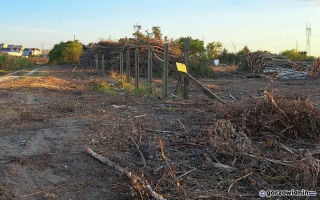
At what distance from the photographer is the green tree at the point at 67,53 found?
4675 centimetres

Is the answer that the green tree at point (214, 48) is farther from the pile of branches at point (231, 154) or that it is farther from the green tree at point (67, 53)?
the pile of branches at point (231, 154)

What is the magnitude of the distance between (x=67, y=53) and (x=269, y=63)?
96.8 feet

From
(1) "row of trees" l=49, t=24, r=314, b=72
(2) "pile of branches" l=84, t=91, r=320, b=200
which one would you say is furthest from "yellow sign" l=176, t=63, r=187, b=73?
(1) "row of trees" l=49, t=24, r=314, b=72

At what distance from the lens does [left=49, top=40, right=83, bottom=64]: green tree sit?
46.8 metres

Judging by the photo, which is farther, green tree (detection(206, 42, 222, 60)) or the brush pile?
green tree (detection(206, 42, 222, 60))

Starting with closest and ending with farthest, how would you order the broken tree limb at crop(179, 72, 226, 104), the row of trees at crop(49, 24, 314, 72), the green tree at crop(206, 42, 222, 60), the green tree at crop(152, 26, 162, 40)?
the broken tree limb at crop(179, 72, 226, 104)
the green tree at crop(152, 26, 162, 40)
the row of trees at crop(49, 24, 314, 72)
the green tree at crop(206, 42, 222, 60)

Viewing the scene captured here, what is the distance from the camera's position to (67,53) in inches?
1847

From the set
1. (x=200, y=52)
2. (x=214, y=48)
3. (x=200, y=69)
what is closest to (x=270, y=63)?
(x=200, y=69)

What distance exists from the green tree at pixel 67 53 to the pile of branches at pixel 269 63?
87.6ft

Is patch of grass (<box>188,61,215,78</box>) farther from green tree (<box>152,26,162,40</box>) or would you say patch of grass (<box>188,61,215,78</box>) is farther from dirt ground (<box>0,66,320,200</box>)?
dirt ground (<box>0,66,320,200</box>)

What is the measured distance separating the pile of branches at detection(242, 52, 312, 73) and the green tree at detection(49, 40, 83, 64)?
26714 millimetres

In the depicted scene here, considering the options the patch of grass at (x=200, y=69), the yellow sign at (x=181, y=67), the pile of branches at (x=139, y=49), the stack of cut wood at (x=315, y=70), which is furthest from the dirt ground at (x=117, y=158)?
the stack of cut wood at (x=315, y=70)

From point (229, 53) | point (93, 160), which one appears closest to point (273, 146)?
point (93, 160)

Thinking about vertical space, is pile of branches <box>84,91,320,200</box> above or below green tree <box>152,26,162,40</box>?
below
